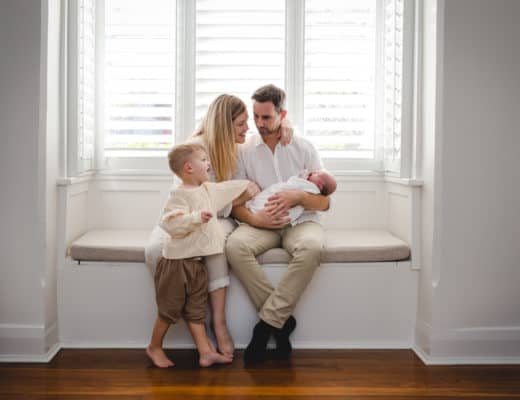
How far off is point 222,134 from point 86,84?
0.79 meters

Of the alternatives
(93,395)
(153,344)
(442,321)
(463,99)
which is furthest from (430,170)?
(93,395)

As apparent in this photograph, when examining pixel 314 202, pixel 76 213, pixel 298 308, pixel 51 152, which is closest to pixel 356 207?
pixel 314 202

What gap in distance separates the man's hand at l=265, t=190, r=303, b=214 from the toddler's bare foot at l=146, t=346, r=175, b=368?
30.3 inches

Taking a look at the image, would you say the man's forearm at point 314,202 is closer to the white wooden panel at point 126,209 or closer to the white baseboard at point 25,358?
the white wooden panel at point 126,209

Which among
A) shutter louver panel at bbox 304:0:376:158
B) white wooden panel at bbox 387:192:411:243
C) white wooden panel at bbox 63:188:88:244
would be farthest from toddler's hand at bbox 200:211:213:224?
shutter louver panel at bbox 304:0:376:158

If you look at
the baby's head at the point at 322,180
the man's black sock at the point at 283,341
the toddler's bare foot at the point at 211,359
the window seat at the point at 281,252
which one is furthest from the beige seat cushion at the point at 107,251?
the baby's head at the point at 322,180

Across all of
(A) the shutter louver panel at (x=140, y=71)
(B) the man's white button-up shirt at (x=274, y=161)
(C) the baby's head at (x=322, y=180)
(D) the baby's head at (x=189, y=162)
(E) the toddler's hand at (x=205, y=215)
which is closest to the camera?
(E) the toddler's hand at (x=205, y=215)

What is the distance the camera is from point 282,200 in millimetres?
3098

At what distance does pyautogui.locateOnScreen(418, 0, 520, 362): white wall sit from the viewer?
2.87 m

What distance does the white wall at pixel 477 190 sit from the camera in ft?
9.41

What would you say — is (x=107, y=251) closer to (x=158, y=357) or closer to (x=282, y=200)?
(x=158, y=357)

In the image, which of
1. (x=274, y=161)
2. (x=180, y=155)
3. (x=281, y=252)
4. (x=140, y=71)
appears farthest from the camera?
(x=140, y=71)

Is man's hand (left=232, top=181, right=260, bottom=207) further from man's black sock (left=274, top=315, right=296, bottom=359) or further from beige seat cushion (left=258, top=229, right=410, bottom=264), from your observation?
man's black sock (left=274, top=315, right=296, bottom=359)

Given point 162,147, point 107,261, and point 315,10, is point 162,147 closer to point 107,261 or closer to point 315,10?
point 107,261
